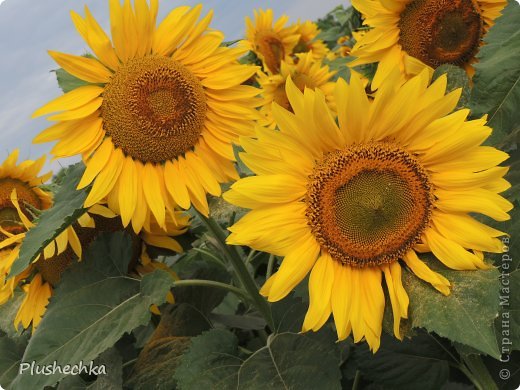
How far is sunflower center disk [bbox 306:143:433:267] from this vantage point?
161cm

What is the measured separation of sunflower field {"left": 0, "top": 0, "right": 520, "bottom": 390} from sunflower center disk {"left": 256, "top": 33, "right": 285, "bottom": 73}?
2.69 m

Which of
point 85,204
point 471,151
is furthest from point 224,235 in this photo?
point 471,151

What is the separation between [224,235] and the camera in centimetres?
204

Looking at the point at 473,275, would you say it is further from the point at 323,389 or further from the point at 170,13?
→ the point at 170,13

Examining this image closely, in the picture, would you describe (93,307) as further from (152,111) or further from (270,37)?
(270,37)

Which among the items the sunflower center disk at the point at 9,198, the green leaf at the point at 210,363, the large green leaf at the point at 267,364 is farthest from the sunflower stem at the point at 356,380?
the sunflower center disk at the point at 9,198

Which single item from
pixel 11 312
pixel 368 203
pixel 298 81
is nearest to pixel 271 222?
pixel 368 203

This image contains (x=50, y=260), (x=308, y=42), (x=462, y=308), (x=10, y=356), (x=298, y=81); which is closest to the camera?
(x=462, y=308)

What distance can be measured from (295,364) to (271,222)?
20.3 inches

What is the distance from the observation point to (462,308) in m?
1.44

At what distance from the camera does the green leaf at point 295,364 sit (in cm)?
176

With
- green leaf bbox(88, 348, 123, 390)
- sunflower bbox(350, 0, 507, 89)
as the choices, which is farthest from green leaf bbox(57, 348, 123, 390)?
sunflower bbox(350, 0, 507, 89)

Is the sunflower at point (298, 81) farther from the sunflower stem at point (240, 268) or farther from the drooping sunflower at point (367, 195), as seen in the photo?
the drooping sunflower at point (367, 195)

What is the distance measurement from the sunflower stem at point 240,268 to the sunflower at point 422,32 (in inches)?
37.3
